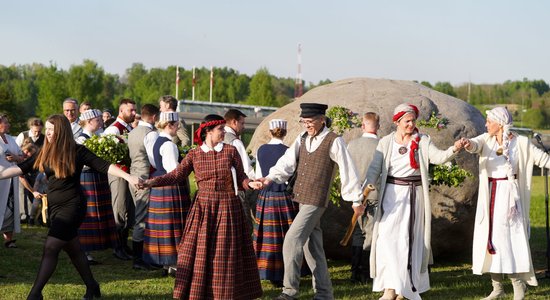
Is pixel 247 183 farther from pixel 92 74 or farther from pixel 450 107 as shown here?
pixel 92 74

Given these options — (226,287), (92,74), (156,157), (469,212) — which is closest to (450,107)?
(469,212)

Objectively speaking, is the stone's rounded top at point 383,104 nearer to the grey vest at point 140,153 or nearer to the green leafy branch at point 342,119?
the green leafy branch at point 342,119

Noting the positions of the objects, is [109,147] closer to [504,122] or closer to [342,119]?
[342,119]

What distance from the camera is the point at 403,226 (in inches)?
277

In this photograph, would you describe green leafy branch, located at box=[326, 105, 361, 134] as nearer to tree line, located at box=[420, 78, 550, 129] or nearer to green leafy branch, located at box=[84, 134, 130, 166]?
green leafy branch, located at box=[84, 134, 130, 166]

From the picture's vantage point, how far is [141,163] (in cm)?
922

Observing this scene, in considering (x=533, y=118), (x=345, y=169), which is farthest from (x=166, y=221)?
(x=533, y=118)

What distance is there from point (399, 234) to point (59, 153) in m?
3.05

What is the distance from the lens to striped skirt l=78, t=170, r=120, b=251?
30.8ft

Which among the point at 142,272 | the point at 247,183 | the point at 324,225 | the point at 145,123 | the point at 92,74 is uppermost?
the point at 92,74

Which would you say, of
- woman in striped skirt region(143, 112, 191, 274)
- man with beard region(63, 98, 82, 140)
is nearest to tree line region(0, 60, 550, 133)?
man with beard region(63, 98, 82, 140)

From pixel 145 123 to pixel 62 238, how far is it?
2.78 meters

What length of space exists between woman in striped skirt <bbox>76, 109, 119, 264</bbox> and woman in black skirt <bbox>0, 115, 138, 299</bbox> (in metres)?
2.61

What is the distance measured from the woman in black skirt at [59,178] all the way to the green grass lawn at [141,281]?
0.86 m
